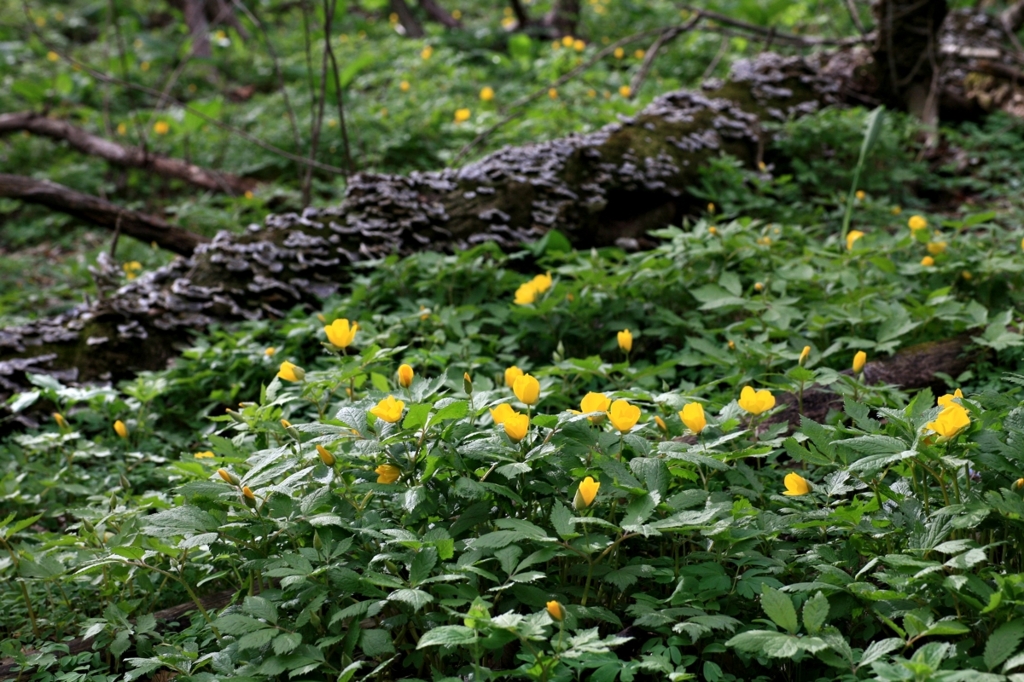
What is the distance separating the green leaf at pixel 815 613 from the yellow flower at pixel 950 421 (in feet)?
1.32

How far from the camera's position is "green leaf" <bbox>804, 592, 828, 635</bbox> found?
133cm

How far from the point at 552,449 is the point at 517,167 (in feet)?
10.0

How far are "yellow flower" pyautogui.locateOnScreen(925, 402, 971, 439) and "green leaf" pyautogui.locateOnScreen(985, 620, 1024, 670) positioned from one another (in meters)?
0.35

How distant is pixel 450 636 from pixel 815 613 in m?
0.63

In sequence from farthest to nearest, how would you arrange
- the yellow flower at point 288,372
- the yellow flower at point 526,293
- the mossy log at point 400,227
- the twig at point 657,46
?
the twig at point 657,46 < the mossy log at point 400,227 < the yellow flower at point 526,293 < the yellow flower at point 288,372

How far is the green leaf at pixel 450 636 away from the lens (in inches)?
49.3

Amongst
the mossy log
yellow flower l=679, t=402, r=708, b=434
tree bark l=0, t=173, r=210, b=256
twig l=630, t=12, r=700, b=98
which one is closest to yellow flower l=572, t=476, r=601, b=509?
yellow flower l=679, t=402, r=708, b=434

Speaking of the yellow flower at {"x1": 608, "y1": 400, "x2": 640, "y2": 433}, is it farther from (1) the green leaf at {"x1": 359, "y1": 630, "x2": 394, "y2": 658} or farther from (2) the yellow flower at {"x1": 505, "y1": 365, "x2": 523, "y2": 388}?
(1) the green leaf at {"x1": 359, "y1": 630, "x2": 394, "y2": 658}

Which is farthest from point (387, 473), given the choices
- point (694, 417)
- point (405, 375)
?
point (694, 417)

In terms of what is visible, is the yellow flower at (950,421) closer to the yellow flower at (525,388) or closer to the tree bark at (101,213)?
the yellow flower at (525,388)

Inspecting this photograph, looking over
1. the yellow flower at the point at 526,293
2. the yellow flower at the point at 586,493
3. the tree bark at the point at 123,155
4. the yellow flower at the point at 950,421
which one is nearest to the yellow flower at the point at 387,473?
the yellow flower at the point at 586,493

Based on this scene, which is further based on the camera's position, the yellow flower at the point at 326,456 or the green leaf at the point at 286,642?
the yellow flower at the point at 326,456

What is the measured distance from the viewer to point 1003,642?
4.06 ft

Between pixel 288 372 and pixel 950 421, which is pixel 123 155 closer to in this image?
pixel 288 372
